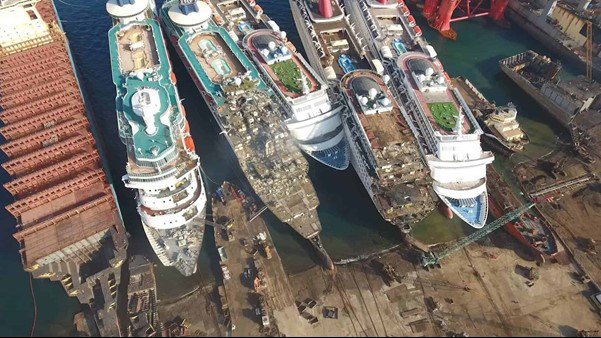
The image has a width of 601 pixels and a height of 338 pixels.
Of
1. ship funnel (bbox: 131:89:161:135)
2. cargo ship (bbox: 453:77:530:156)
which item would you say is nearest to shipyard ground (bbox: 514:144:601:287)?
cargo ship (bbox: 453:77:530:156)

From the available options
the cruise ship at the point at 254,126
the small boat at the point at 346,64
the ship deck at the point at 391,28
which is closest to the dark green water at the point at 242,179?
the cruise ship at the point at 254,126

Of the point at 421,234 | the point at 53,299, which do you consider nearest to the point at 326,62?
the point at 421,234

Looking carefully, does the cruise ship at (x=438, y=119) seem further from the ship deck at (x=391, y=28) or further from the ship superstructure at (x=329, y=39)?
the ship superstructure at (x=329, y=39)

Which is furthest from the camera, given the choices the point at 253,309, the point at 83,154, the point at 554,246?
the point at 83,154

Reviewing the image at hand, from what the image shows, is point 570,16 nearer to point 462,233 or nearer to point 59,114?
point 462,233

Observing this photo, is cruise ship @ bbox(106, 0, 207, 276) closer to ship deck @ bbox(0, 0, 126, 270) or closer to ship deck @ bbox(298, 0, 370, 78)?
ship deck @ bbox(0, 0, 126, 270)

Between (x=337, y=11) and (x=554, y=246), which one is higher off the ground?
(x=337, y=11)
